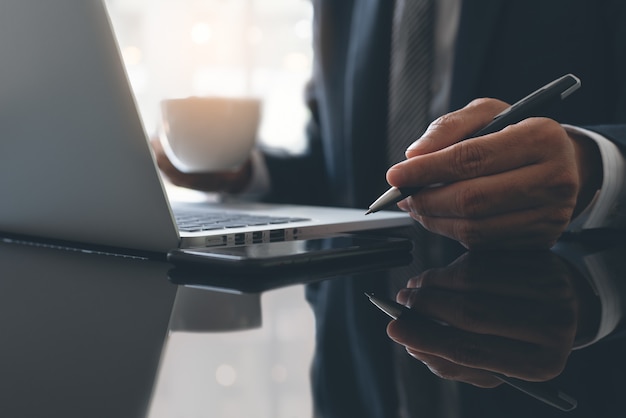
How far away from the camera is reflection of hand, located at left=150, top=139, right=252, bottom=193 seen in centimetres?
99

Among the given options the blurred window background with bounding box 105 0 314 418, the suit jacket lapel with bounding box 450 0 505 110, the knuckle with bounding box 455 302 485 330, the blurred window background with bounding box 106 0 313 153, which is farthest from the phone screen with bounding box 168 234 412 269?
the blurred window background with bounding box 106 0 313 153

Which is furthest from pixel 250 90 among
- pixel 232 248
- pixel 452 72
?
pixel 232 248

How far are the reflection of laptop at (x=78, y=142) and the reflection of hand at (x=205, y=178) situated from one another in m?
0.52

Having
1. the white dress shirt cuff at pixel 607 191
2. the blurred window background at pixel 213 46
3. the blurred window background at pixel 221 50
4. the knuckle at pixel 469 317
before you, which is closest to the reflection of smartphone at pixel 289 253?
the knuckle at pixel 469 317

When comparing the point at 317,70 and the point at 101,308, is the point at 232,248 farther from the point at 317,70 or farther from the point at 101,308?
the point at 317,70

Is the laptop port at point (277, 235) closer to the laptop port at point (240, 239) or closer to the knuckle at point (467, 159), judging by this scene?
the laptop port at point (240, 239)

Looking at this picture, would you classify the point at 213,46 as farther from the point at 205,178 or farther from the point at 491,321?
the point at 491,321

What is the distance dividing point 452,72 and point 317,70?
1.60 ft

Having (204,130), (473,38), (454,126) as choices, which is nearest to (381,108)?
(473,38)

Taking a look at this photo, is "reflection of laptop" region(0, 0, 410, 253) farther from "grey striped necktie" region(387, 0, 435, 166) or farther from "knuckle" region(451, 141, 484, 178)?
"grey striped necktie" region(387, 0, 435, 166)

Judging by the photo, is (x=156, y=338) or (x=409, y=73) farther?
(x=409, y=73)

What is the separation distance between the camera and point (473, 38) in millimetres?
883

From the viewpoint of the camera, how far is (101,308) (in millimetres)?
272

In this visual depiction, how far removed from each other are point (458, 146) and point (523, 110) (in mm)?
80
